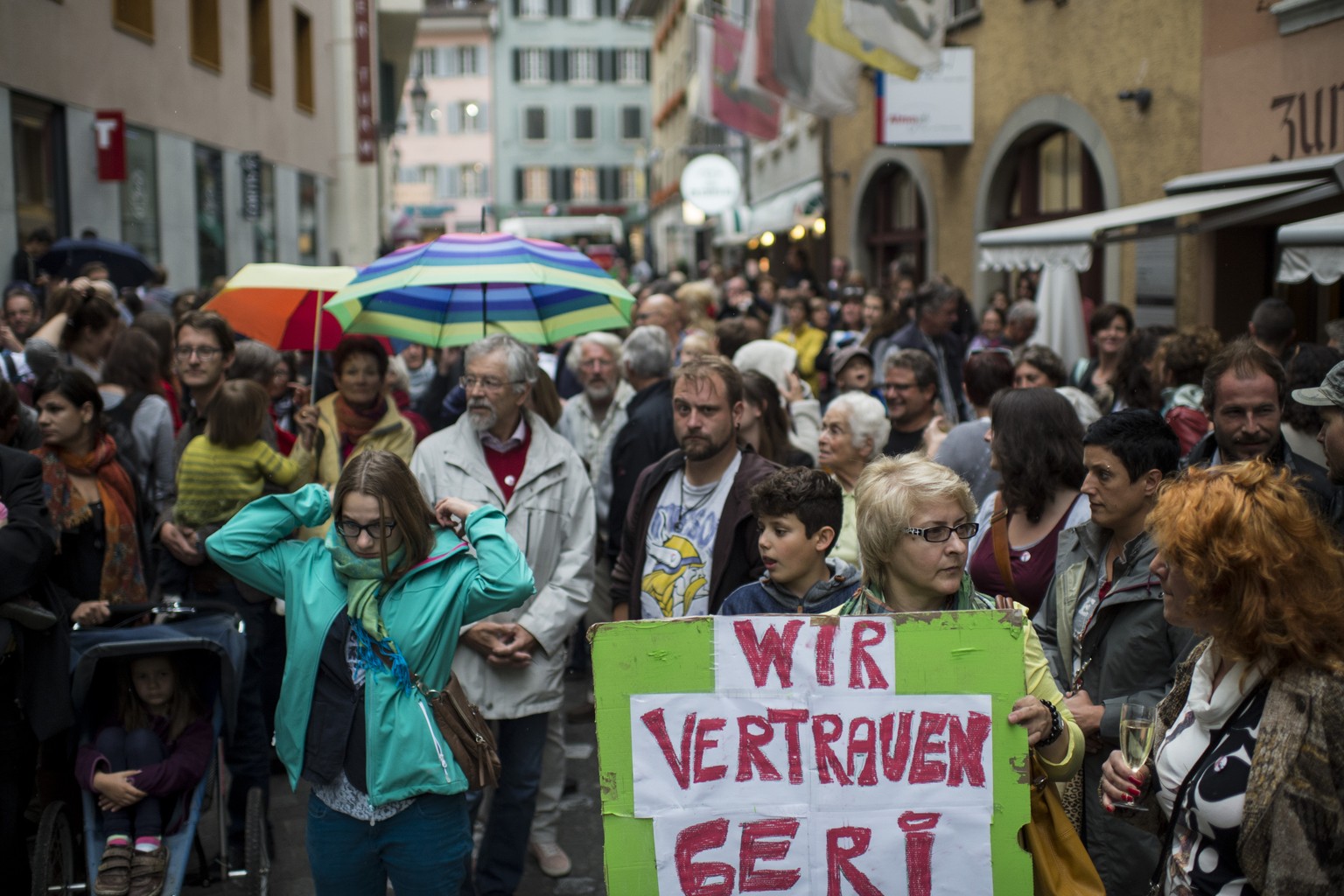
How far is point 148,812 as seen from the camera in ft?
15.4

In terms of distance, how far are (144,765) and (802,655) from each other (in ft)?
8.77

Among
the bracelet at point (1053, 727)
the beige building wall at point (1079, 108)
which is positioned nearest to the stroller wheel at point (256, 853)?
the bracelet at point (1053, 727)

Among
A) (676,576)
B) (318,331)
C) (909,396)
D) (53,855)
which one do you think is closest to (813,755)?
(676,576)

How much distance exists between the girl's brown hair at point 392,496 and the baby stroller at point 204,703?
117cm

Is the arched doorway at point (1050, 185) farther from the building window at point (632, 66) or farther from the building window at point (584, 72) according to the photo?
the building window at point (584, 72)

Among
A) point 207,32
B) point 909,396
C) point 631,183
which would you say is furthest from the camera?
point 631,183

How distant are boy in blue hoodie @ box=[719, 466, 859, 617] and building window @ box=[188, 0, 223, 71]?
671 inches

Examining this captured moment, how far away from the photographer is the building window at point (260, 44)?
71.2 ft

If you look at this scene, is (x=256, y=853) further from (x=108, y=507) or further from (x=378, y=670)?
(x=108, y=507)

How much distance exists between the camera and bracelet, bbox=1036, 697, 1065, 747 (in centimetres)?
311

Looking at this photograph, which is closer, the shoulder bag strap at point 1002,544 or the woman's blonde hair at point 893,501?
the woman's blonde hair at point 893,501

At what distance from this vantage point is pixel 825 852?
3076mm

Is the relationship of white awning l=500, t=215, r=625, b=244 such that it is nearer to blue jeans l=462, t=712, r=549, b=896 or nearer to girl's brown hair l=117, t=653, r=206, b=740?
blue jeans l=462, t=712, r=549, b=896

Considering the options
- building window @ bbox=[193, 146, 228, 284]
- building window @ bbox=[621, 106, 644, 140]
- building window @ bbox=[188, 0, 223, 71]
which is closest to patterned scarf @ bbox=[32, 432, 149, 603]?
building window @ bbox=[193, 146, 228, 284]
